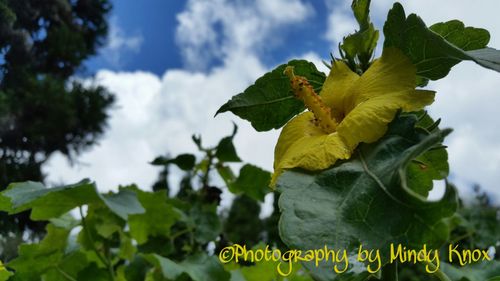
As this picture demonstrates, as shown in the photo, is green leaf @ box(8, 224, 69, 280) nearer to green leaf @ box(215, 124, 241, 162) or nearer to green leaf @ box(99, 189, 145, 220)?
green leaf @ box(99, 189, 145, 220)

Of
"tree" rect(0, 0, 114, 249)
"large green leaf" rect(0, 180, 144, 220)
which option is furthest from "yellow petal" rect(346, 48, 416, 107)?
"tree" rect(0, 0, 114, 249)

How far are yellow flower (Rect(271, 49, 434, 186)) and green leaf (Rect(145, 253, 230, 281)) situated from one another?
350 millimetres

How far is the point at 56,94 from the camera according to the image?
733cm

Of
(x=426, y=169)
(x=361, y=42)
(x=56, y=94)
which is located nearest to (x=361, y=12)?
(x=361, y=42)

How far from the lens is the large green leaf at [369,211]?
0.29m

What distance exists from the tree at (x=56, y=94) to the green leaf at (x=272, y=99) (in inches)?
219

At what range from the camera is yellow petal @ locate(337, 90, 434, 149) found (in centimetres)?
36

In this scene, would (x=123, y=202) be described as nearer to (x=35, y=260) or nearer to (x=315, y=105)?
(x=35, y=260)

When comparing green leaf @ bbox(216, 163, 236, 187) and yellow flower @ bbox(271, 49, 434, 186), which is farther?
green leaf @ bbox(216, 163, 236, 187)

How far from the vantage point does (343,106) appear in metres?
0.43

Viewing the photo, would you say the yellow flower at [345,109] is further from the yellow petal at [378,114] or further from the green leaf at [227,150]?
the green leaf at [227,150]

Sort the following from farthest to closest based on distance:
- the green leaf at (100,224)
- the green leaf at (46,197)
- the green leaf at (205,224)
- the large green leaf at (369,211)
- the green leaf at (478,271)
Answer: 1. the green leaf at (205,224)
2. the green leaf at (100,224)
3. the green leaf at (478,271)
4. the green leaf at (46,197)
5. the large green leaf at (369,211)

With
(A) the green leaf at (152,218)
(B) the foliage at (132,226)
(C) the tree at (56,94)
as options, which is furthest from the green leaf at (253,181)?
(C) the tree at (56,94)

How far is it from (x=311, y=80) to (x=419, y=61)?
0.33 feet
